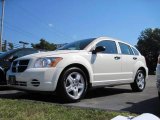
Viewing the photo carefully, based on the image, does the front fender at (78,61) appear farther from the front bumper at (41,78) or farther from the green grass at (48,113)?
the green grass at (48,113)

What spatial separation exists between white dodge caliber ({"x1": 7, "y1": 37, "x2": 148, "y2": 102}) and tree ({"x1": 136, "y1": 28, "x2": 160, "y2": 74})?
4133 cm

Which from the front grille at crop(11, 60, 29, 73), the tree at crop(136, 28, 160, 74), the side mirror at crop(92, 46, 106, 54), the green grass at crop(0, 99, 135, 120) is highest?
the tree at crop(136, 28, 160, 74)

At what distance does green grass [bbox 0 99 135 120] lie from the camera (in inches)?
185

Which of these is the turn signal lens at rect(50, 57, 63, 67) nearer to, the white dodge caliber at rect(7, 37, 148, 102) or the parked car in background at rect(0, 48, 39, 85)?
the white dodge caliber at rect(7, 37, 148, 102)

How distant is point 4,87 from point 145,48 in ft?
143

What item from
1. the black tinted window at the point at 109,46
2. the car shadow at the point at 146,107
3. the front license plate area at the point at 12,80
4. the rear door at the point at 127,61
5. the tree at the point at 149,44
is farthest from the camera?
the tree at the point at 149,44

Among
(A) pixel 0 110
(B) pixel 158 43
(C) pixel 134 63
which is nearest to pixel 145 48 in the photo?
(B) pixel 158 43

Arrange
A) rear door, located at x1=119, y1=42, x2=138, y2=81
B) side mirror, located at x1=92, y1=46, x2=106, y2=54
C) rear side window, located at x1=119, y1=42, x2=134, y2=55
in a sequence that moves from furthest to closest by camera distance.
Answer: rear side window, located at x1=119, y1=42, x2=134, y2=55 < rear door, located at x1=119, y1=42, x2=138, y2=81 < side mirror, located at x1=92, y1=46, x2=106, y2=54

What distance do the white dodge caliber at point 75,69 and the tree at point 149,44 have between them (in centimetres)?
4133

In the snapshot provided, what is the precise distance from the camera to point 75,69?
268 inches

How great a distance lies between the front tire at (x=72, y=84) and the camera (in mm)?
6504

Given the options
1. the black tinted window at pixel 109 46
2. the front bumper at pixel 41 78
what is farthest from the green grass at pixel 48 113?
the black tinted window at pixel 109 46

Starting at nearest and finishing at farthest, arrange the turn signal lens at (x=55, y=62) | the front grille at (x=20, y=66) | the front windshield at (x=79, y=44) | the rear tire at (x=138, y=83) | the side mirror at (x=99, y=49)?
the turn signal lens at (x=55, y=62) < the front grille at (x=20, y=66) < the side mirror at (x=99, y=49) < the front windshield at (x=79, y=44) < the rear tire at (x=138, y=83)

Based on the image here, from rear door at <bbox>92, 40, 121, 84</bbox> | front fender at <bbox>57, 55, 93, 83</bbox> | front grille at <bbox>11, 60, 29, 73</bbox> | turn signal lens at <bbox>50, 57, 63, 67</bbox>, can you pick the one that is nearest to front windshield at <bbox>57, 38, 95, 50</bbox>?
rear door at <bbox>92, 40, 121, 84</bbox>
